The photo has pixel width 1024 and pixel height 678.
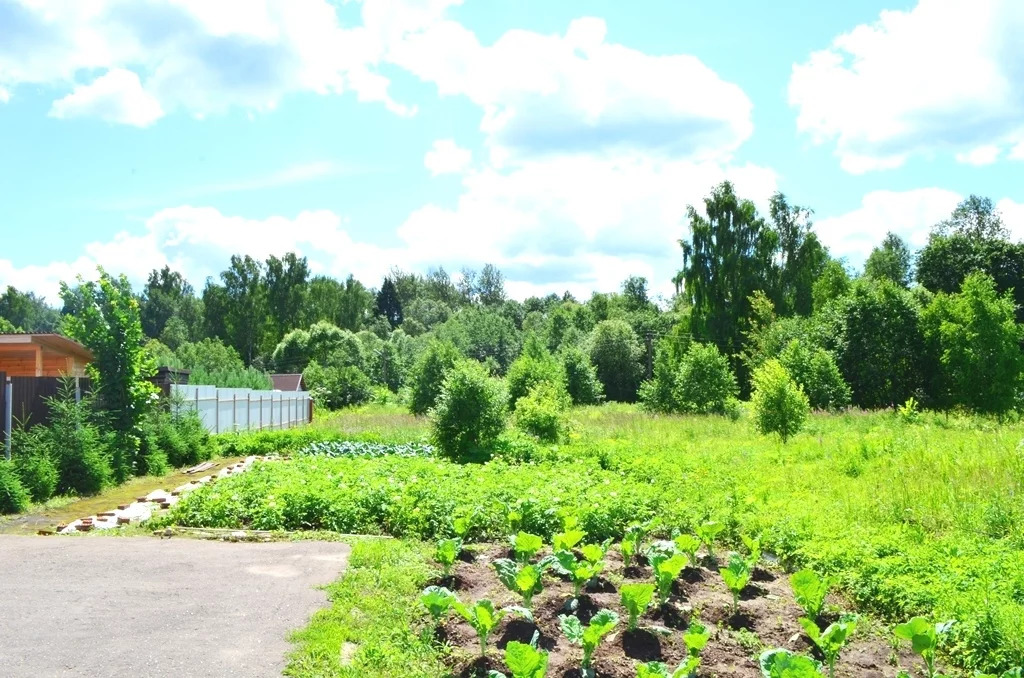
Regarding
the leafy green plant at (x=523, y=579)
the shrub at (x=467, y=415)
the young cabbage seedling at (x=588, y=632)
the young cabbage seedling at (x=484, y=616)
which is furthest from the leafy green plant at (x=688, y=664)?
the shrub at (x=467, y=415)

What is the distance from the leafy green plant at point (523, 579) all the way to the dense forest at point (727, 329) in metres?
15.3

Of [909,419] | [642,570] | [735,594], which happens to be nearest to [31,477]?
[642,570]

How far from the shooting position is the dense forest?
32.1 meters

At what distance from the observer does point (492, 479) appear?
11578 millimetres

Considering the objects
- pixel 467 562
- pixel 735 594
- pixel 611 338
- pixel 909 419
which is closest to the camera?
pixel 735 594

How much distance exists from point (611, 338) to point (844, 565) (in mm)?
45901

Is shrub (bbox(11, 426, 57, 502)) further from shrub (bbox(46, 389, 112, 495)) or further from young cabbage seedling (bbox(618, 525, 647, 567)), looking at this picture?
young cabbage seedling (bbox(618, 525, 647, 567))

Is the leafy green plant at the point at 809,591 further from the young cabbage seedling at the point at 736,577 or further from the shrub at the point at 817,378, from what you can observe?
the shrub at the point at 817,378

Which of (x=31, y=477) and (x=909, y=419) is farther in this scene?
(x=909, y=419)

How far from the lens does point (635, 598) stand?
5551 mm

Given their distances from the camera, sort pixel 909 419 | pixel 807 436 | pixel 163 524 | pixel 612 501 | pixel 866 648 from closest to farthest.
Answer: pixel 866 648
pixel 612 501
pixel 163 524
pixel 807 436
pixel 909 419

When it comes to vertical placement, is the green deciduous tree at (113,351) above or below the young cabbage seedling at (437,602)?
above

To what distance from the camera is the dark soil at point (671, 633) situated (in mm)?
Result: 5098

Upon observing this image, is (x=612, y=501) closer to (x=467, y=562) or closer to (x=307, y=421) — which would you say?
(x=467, y=562)
